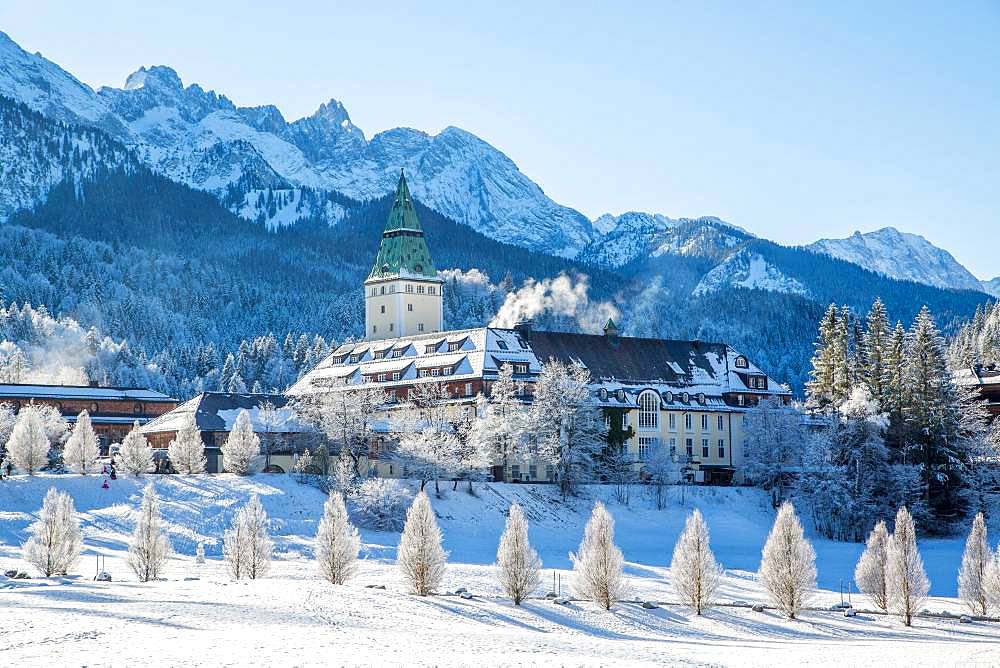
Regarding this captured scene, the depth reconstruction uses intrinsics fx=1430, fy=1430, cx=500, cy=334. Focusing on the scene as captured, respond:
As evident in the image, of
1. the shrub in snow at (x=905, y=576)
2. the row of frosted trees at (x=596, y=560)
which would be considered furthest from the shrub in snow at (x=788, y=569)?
the shrub in snow at (x=905, y=576)

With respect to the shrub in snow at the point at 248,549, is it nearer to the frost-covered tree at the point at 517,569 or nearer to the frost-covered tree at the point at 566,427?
the frost-covered tree at the point at 517,569

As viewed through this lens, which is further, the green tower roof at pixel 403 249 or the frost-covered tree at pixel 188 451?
the green tower roof at pixel 403 249

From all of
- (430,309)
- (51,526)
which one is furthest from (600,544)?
(430,309)

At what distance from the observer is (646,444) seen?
383 ft

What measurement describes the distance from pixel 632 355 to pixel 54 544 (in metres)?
70.9

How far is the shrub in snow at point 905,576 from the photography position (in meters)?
61.8

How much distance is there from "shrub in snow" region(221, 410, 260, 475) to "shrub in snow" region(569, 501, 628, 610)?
3778 cm

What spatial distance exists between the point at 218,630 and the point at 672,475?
6502 centimetres

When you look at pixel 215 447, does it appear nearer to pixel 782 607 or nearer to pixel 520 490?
pixel 520 490

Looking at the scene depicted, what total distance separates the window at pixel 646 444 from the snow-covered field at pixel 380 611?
19.7 meters

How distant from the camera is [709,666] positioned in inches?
1774

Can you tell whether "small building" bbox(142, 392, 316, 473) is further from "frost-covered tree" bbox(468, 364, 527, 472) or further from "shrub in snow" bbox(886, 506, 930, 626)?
"shrub in snow" bbox(886, 506, 930, 626)

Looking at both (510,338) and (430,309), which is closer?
(510,338)

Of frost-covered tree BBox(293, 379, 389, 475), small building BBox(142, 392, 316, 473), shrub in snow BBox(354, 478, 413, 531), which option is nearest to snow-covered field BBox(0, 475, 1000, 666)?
shrub in snow BBox(354, 478, 413, 531)
